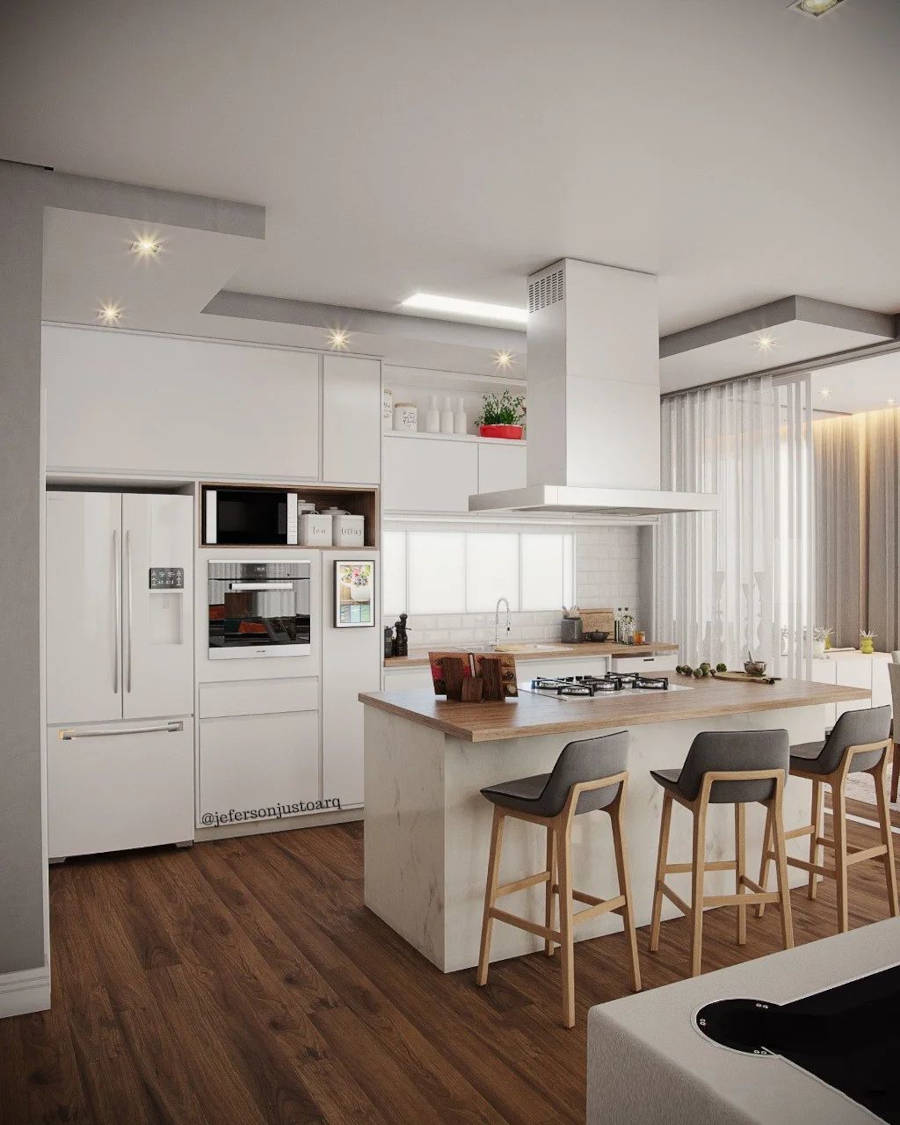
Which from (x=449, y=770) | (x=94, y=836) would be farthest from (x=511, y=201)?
(x=94, y=836)

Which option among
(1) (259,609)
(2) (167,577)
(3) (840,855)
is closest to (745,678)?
(3) (840,855)

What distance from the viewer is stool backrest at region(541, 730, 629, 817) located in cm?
308

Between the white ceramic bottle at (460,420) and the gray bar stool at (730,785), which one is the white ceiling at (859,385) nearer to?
the white ceramic bottle at (460,420)

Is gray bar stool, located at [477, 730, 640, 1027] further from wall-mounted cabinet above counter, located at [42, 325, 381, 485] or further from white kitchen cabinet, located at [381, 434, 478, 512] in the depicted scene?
white kitchen cabinet, located at [381, 434, 478, 512]

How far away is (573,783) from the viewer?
3102mm

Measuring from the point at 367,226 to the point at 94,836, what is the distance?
10.7 ft

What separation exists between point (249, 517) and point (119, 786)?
62.5 inches

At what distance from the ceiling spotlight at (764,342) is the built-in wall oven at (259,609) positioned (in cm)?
285

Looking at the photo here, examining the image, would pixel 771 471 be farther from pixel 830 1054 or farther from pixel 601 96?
pixel 830 1054

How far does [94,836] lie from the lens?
473cm

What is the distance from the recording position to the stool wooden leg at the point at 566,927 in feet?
9.96

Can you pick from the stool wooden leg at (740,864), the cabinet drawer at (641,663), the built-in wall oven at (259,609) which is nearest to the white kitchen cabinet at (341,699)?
the built-in wall oven at (259,609)

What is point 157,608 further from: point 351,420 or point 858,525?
point 858,525

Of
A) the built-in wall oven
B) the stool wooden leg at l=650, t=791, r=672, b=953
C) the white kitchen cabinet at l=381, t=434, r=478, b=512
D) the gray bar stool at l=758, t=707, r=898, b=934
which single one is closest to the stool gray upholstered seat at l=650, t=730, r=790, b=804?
the stool wooden leg at l=650, t=791, r=672, b=953
